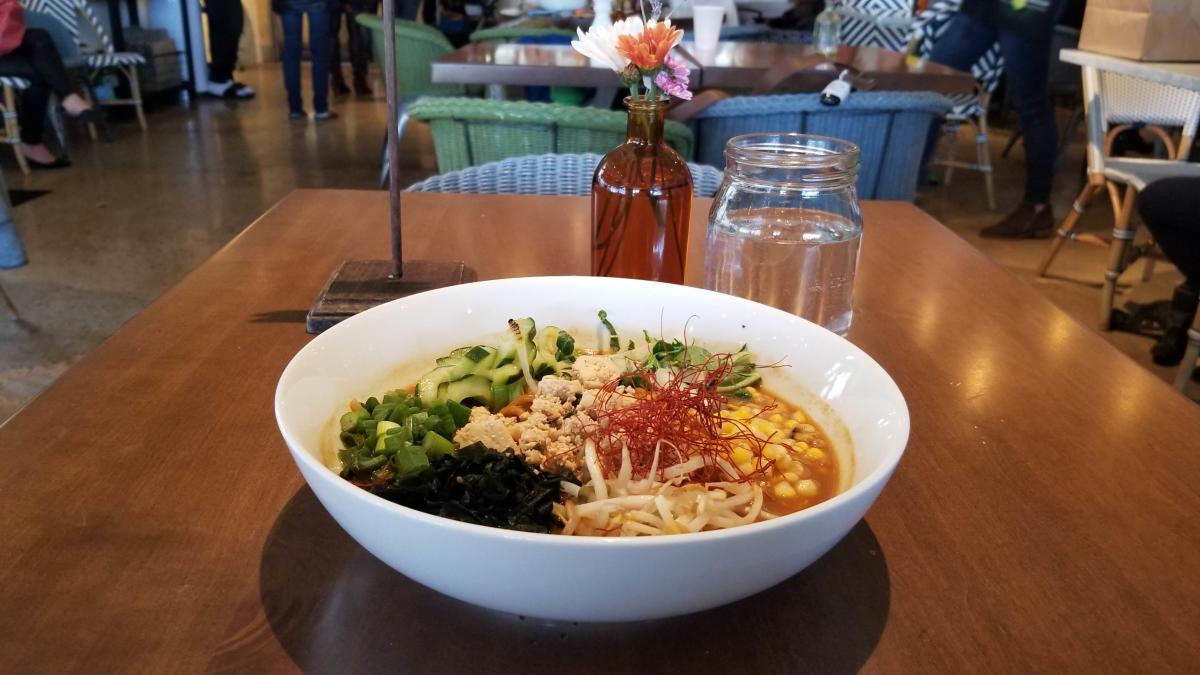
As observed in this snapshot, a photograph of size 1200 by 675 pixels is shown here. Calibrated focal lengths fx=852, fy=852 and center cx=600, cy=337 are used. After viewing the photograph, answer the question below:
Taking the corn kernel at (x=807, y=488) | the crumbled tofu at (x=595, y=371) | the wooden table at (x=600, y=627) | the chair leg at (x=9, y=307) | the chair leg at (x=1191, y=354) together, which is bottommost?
the chair leg at (x=9, y=307)

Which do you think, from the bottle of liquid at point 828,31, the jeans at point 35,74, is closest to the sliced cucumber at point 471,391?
the bottle of liquid at point 828,31

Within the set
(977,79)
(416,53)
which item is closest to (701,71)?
(416,53)

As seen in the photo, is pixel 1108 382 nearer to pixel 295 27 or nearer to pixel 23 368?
pixel 23 368

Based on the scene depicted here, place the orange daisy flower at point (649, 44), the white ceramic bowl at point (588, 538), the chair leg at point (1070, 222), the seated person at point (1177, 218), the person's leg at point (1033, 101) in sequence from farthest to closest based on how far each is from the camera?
the person's leg at point (1033, 101)
the chair leg at point (1070, 222)
the seated person at point (1177, 218)
the orange daisy flower at point (649, 44)
the white ceramic bowl at point (588, 538)

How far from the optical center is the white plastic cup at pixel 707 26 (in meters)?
3.46

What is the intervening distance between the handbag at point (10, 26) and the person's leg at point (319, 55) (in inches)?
80.2

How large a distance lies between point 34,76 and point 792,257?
5.29m

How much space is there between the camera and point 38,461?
0.72 m

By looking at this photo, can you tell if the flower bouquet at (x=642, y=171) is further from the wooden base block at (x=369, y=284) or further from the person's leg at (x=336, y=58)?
the person's leg at (x=336, y=58)

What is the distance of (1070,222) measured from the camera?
341cm

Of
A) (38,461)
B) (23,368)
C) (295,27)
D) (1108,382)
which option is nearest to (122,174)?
(295,27)

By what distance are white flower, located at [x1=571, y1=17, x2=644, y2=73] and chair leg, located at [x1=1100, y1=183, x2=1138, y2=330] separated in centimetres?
273

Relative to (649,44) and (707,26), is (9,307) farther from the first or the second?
(649,44)

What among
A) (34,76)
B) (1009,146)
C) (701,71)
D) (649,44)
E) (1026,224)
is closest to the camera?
(649,44)
